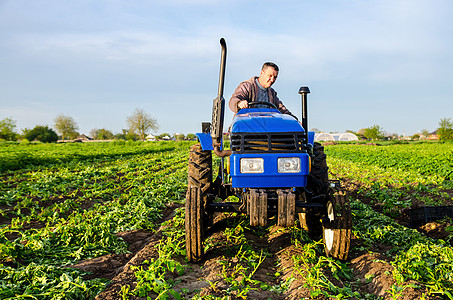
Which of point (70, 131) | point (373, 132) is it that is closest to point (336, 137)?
point (373, 132)

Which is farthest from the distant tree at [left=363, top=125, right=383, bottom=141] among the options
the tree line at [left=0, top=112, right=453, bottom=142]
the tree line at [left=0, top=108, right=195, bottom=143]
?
the tree line at [left=0, top=108, right=195, bottom=143]

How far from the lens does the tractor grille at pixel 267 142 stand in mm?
Result: 3881

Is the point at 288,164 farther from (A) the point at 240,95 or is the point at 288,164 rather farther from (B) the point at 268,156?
(A) the point at 240,95

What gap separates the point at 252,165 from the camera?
3852 millimetres

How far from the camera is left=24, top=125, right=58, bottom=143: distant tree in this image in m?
64.6

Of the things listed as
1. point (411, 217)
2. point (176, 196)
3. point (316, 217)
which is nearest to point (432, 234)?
point (411, 217)

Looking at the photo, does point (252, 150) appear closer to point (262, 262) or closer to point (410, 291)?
point (262, 262)

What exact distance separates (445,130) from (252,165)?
6715cm

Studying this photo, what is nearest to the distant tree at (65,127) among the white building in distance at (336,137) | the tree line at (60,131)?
the tree line at (60,131)

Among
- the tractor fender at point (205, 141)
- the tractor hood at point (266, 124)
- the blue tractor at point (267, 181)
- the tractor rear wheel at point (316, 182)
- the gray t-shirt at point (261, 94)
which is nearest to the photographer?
the blue tractor at point (267, 181)

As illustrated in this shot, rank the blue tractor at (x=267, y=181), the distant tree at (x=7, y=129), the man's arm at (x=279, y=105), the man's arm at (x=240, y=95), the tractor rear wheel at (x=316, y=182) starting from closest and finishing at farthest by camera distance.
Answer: the blue tractor at (x=267, y=181) → the tractor rear wheel at (x=316, y=182) → the man's arm at (x=240, y=95) → the man's arm at (x=279, y=105) → the distant tree at (x=7, y=129)

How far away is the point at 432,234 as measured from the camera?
550 centimetres

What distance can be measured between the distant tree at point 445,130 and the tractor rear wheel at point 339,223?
211 ft

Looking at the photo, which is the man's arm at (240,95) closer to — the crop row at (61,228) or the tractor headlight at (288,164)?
the tractor headlight at (288,164)
